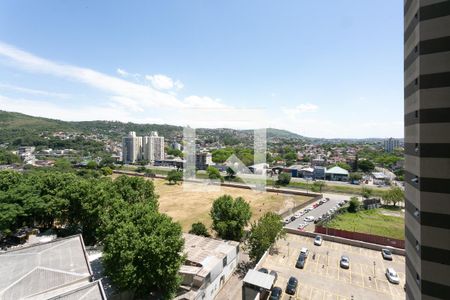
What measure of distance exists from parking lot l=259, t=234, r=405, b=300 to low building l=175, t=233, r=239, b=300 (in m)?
3.17

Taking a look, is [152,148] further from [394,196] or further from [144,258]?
[144,258]

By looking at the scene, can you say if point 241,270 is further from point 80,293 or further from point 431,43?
point 431,43

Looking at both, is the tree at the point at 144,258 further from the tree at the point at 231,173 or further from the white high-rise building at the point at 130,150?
the white high-rise building at the point at 130,150

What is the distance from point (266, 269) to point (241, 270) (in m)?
2.93

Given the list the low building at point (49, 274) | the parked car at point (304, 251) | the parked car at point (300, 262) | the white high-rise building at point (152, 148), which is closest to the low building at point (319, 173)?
the parked car at point (304, 251)

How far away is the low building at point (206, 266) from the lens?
16.8 meters

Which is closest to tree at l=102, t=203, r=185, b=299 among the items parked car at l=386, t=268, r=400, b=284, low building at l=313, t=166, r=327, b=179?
parked car at l=386, t=268, r=400, b=284

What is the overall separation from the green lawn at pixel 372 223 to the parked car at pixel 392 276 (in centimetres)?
1179

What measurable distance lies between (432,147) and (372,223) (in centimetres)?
2912

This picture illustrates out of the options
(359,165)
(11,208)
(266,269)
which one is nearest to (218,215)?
(266,269)

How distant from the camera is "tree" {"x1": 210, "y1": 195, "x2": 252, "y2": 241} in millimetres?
23875

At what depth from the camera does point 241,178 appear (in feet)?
218

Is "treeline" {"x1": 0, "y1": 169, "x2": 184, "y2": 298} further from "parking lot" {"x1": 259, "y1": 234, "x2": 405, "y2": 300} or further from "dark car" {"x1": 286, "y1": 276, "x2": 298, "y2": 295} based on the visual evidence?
"parking lot" {"x1": 259, "y1": 234, "x2": 405, "y2": 300}

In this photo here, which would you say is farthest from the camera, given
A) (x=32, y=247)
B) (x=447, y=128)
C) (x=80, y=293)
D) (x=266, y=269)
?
(x=266, y=269)
